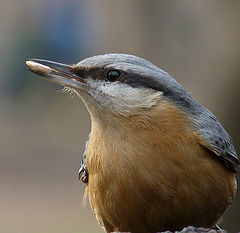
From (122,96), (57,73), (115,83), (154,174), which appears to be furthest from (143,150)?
(57,73)

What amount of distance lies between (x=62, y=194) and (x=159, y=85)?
10.1 meters

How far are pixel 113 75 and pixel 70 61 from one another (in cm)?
1552

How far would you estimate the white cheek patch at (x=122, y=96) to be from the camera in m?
4.82

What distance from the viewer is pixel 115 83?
4883mm

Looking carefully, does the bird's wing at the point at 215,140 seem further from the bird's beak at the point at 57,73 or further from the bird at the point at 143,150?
the bird's beak at the point at 57,73

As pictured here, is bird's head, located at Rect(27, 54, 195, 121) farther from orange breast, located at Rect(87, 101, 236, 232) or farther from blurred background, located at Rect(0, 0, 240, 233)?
blurred background, located at Rect(0, 0, 240, 233)

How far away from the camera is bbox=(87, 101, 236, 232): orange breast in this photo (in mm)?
4734

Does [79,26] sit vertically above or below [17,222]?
above

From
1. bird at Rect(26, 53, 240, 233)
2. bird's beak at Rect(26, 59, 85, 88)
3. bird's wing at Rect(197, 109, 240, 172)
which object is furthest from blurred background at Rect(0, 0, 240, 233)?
bird's wing at Rect(197, 109, 240, 172)

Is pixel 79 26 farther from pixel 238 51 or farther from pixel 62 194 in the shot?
pixel 238 51

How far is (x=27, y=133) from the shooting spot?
63.4 ft

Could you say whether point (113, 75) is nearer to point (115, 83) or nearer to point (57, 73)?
point (115, 83)

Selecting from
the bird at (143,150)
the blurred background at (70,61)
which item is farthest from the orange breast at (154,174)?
the blurred background at (70,61)

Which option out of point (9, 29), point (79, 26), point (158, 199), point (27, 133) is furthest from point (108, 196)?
point (9, 29)
